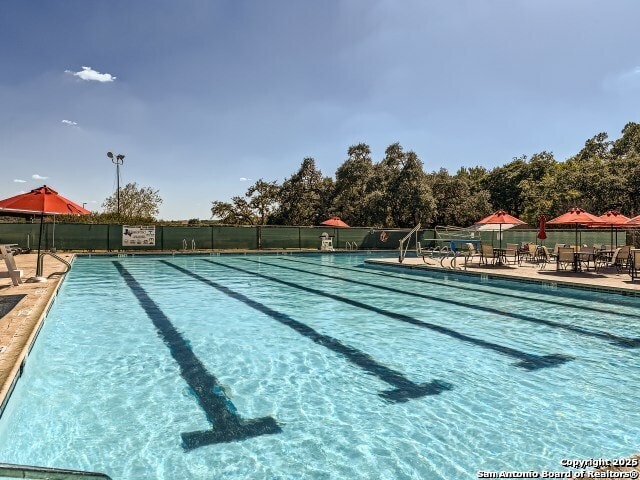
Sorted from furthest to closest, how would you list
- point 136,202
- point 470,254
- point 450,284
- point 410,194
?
point 136,202 → point 410,194 → point 470,254 → point 450,284

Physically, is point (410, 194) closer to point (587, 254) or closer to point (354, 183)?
point (354, 183)

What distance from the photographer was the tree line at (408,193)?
28156 mm

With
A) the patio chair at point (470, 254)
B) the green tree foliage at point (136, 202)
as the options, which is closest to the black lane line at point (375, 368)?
the patio chair at point (470, 254)

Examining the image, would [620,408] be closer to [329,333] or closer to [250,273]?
[329,333]

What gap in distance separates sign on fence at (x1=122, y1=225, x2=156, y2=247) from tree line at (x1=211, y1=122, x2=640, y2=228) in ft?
45.4

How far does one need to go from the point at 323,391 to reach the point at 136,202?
41.3 meters

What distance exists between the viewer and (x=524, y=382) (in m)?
4.28

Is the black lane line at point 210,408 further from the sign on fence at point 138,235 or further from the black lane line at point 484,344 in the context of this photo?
the sign on fence at point 138,235

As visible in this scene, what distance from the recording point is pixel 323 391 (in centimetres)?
413

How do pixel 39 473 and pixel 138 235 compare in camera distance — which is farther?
pixel 138 235

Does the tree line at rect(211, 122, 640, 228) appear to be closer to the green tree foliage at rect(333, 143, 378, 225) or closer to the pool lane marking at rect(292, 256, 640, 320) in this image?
the green tree foliage at rect(333, 143, 378, 225)

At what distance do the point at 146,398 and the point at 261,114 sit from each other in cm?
1817

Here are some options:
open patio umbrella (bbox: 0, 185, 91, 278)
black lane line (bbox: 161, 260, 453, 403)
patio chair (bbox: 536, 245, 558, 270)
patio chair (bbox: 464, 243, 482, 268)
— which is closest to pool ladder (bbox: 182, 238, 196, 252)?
open patio umbrella (bbox: 0, 185, 91, 278)

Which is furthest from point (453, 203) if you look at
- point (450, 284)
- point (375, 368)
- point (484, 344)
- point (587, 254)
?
→ point (375, 368)
